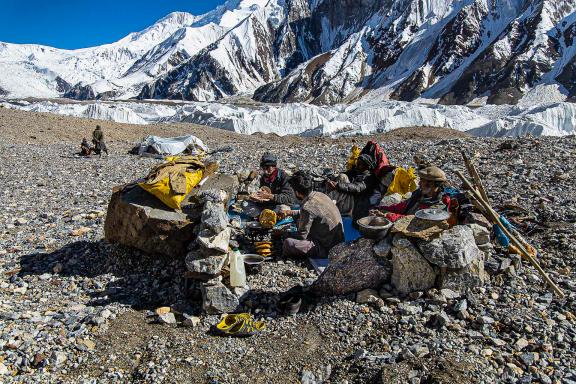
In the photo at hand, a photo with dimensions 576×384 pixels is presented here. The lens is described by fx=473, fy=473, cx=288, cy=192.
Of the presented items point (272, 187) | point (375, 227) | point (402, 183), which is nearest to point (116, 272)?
point (272, 187)

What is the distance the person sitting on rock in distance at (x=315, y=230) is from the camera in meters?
6.11

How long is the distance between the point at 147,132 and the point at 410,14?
134519 mm

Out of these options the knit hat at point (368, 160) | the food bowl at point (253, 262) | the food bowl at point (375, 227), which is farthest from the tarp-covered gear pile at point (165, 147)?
the food bowl at point (375, 227)

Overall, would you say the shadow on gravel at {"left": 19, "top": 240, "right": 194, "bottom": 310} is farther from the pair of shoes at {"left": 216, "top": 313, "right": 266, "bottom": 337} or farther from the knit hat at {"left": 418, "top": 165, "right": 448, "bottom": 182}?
the knit hat at {"left": 418, "top": 165, "right": 448, "bottom": 182}

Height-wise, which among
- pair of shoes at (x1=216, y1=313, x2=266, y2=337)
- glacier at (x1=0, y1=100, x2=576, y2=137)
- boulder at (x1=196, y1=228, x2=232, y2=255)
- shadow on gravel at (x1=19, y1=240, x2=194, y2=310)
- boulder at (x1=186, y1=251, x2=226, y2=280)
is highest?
glacier at (x1=0, y1=100, x2=576, y2=137)

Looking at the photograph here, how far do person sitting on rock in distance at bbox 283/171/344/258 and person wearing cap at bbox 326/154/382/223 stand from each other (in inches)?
38.0

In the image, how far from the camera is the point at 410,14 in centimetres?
14350

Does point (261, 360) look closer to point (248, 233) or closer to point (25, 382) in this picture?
point (25, 382)

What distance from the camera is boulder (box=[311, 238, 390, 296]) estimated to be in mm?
5172

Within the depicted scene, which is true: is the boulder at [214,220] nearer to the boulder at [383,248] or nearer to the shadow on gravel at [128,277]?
the shadow on gravel at [128,277]

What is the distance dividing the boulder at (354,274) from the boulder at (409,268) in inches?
7.3

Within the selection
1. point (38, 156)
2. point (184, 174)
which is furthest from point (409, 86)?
point (184, 174)

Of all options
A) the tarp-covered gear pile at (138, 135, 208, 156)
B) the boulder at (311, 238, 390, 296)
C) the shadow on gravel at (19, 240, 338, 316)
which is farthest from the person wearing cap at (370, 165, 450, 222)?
the tarp-covered gear pile at (138, 135, 208, 156)

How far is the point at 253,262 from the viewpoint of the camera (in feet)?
19.0
